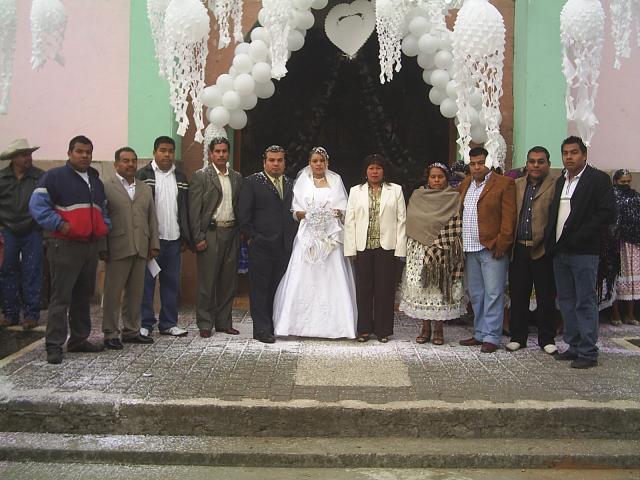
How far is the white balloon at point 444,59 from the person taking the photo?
23.2 feet

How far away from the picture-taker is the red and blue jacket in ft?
18.1

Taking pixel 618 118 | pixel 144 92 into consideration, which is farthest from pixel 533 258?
pixel 144 92

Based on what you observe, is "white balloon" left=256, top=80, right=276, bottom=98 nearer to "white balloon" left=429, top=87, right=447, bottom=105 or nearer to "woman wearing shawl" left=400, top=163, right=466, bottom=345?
"white balloon" left=429, top=87, right=447, bottom=105

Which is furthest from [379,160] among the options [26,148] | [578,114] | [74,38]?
[74,38]

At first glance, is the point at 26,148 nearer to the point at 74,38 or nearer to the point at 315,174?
the point at 74,38

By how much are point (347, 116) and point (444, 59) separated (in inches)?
101

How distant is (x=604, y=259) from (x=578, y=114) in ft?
5.68

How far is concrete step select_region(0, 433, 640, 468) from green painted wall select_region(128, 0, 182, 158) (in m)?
4.14

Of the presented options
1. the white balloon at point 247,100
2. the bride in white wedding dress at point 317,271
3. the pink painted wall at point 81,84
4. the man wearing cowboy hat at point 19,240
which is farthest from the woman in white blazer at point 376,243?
the pink painted wall at point 81,84

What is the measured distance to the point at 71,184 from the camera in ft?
18.6

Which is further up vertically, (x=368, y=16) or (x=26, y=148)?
(x=368, y=16)

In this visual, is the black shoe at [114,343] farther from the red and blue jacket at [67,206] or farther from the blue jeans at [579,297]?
the blue jeans at [579,297]

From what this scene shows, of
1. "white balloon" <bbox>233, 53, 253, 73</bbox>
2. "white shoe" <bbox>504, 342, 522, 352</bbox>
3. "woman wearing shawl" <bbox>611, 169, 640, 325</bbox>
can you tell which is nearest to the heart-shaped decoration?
"white balloon" <bbox>233, 53, 253, 73</bbox>

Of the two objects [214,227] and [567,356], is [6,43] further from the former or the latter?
[567,356]
